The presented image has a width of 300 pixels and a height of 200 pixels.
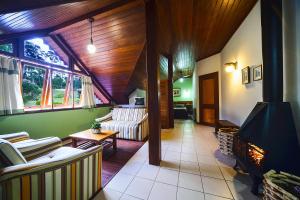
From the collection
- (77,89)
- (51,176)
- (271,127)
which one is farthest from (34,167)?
(77,89)

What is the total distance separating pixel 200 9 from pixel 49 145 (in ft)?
10.8

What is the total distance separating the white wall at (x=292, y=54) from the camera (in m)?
1.70

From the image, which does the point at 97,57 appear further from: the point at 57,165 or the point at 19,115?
the point at 57,165

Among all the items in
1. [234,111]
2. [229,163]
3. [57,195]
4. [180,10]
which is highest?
[180,10]

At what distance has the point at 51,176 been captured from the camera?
124 cm

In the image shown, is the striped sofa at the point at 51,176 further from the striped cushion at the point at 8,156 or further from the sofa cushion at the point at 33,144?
the sofa cushion at the point at 33,144

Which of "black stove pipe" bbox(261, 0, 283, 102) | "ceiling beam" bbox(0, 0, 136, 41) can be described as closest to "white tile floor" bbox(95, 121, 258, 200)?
"black stove pipe" bbox(261, 0, 283, 102)

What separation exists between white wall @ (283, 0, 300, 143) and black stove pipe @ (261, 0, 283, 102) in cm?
11

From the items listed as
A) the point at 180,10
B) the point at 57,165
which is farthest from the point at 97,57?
the point at 57,165

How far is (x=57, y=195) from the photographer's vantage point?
1.30 m

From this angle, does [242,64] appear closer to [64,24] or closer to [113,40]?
[113,40]

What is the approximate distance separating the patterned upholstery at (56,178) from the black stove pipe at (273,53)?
7.52 feet

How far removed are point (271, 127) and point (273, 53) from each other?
37.0 inches

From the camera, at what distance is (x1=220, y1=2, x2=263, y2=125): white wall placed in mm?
2504
